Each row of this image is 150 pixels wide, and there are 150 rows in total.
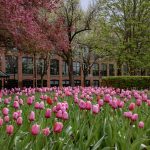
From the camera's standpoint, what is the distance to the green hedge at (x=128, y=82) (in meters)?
28.0

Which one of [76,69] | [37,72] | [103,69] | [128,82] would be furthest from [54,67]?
[128,82]

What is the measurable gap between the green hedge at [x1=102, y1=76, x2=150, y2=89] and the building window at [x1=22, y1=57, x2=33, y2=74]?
32802 millimetres

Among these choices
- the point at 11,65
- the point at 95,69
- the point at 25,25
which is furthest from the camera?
the point at 95,69

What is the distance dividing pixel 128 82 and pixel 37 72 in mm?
32464

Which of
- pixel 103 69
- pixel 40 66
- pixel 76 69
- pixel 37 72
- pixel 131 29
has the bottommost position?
pixel 37 72

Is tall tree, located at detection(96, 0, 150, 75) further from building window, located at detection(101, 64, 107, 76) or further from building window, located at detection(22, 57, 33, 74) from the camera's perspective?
building window, located at detection(101, 64, 107, 76)

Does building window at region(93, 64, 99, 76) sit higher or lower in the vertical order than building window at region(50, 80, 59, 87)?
higher

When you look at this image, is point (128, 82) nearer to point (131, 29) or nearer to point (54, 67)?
point (131, 29)

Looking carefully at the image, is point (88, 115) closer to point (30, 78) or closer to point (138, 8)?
point (138, 8)

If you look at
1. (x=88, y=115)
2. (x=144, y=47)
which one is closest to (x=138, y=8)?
(x=144, y=47)

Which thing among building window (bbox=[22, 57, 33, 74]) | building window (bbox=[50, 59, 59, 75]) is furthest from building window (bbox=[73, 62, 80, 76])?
building window (bbox=[22, 57, 33, 74])

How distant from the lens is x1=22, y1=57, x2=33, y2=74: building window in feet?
195

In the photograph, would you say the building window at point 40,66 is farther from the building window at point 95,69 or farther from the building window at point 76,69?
the building window at point 95,69

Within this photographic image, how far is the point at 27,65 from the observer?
2360 inches
